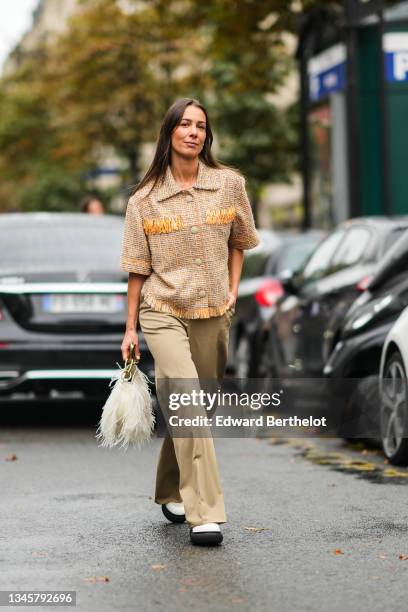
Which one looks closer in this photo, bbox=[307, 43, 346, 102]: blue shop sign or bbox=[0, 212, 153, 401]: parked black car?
bbox=[0, 212, 153, 401]: parked black car

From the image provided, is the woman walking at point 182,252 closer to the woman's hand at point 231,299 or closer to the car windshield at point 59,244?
the woman's hand at point 231,299

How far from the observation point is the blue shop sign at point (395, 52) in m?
19.3

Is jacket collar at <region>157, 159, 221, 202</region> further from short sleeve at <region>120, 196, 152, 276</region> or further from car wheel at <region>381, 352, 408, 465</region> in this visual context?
car wheel at <region>381, 352, 408, 465</region>

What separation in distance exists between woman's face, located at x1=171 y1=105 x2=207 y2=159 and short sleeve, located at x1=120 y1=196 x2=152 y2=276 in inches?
11.5

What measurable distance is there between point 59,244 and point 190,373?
17.7ft

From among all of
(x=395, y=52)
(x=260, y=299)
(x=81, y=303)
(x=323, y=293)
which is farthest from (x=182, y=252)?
(x=395, y=52)

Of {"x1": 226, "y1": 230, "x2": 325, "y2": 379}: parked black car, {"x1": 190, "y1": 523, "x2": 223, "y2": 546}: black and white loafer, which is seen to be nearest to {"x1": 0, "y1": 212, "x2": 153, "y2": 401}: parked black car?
{"x1": 226, "y1": 230, "x2": 325, "y2": 379}: parked black car

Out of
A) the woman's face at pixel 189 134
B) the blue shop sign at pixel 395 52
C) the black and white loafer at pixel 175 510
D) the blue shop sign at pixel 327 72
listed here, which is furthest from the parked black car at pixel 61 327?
the blue shop sign at pixel 327 72

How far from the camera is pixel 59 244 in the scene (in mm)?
11648

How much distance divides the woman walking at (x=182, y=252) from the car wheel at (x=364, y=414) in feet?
9.88

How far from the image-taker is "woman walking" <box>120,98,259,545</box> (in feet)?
21.2

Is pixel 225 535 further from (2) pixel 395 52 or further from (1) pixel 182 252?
(2) pixel 395 52

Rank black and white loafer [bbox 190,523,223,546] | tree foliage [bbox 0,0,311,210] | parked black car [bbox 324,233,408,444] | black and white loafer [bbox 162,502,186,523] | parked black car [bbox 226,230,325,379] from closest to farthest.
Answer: black and white loafer [bbox 190,523,223,546] → black and white loafer [bbox 162,502,186,523] → parked black car [bbox 324,233,408,444] → parked black car [bbox 226,230,325,379] → tree foliage [bbox 0,0,311,210]

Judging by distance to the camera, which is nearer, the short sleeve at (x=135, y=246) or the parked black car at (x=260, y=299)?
A: the short sleeve at (x=135, y=246)
